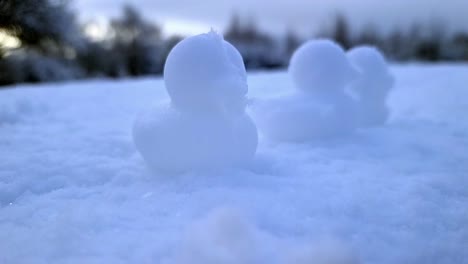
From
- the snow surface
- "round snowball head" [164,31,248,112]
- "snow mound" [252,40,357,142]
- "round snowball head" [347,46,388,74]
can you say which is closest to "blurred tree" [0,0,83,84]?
the snow surface

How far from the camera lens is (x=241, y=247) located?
1423mm

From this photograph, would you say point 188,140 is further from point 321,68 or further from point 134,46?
point 134,46

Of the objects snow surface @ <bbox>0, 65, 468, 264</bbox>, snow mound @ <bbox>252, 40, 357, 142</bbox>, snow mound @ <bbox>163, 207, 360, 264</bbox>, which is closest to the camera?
snow mound @ <bbox>163, 207, 360, 264</bbox>

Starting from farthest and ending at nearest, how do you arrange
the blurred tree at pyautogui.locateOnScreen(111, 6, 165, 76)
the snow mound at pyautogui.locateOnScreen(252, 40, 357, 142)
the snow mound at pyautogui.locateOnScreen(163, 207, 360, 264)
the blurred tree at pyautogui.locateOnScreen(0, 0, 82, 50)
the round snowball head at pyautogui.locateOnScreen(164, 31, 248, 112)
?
the blurred tree at pyautogui.locateOnScreen(111, 6, 165, 76), the blurred tree at pyautogui.locateOnScreen(0, 0, 82, 50), the snow mound at pyautogui.locateOnScreen(252, 40, 357, 142), the round snowball head at pyautogui.locateOnScreen(164, 31, 248, 112), the snow mound at pyautogui.locateOnScreen(163, 207, 360, 264)

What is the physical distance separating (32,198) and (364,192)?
66.3 inches

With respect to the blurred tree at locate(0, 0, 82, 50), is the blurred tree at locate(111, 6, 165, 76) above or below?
below

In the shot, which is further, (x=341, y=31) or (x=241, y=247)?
(x=341, y=31)

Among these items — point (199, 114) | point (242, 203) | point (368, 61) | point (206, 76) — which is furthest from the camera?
point (368, 61)

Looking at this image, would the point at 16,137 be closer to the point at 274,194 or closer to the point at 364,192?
the point at 274,194

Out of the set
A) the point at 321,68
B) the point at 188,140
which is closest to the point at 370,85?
the point at 321,68

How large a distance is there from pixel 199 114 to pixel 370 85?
7.25 ft

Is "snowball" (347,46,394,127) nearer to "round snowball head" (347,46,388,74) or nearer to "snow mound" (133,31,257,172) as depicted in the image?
"round snowball head" (347,46,388,74)

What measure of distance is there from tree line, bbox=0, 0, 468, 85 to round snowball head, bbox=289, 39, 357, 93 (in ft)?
33.3

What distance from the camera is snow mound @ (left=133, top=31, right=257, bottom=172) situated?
2117 mm
